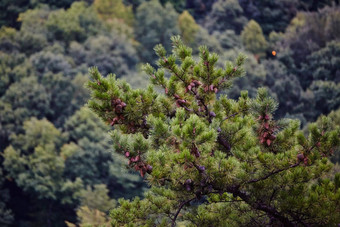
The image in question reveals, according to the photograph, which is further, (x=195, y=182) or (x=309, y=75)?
(x=309, y=75)

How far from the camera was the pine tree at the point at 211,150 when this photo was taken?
276 centimetres

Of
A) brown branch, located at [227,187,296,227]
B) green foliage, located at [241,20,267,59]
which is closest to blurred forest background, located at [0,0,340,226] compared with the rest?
green foliage, located at [241,20,267,59]

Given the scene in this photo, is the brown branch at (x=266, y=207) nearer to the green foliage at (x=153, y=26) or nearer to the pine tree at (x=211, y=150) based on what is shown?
the pine tree at (x=211, y=150)

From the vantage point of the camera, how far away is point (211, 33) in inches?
1085

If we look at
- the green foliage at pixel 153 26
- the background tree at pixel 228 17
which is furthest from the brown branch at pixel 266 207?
the background tree at pixel 228 17

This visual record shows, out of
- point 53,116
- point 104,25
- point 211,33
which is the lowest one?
point 53,116

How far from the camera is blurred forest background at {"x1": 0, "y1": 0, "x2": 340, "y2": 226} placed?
56.0 ft

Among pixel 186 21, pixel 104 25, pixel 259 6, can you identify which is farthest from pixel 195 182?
pixel 259 6

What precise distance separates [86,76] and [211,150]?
732 inches

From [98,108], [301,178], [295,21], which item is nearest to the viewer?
[301,178]

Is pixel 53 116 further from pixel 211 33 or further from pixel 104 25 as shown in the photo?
pixel 211 33

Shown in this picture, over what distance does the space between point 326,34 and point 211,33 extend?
8676 millimetres

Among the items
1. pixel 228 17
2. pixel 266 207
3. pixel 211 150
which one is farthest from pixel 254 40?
pixel 211 150

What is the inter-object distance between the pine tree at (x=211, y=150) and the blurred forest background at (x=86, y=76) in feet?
31.8
